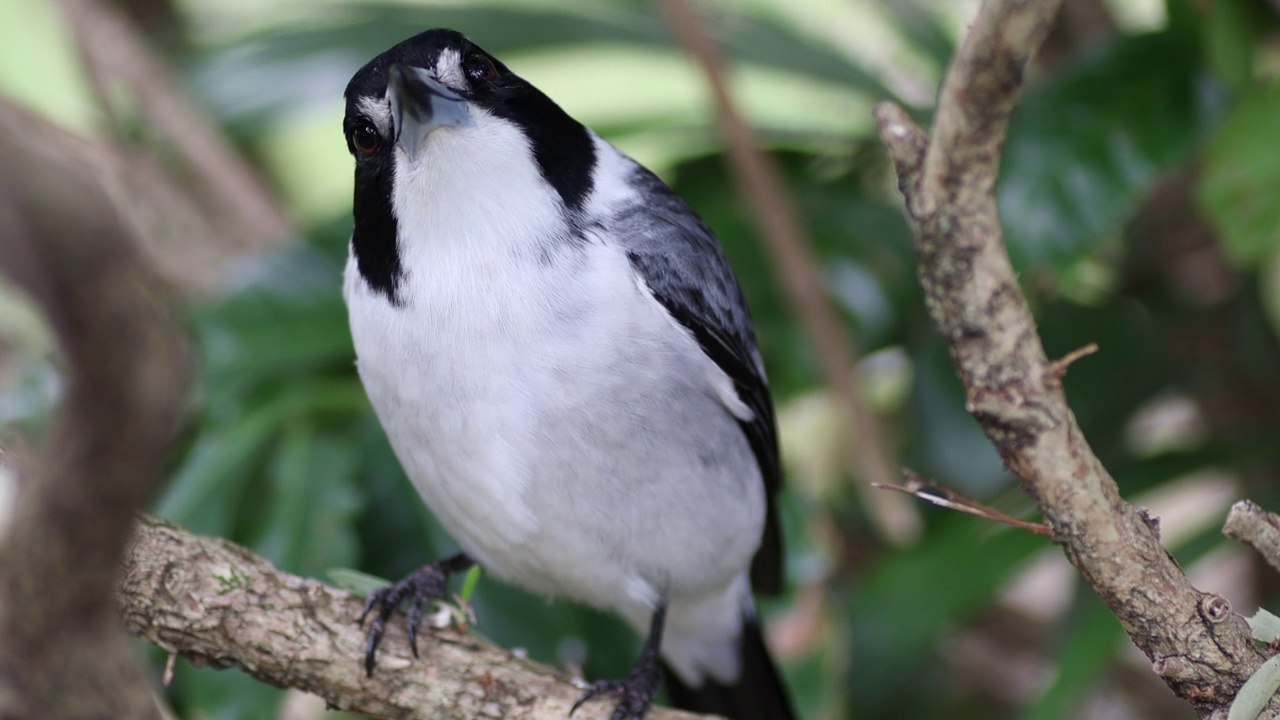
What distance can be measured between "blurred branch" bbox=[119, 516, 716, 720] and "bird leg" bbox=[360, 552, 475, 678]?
0.02 meters

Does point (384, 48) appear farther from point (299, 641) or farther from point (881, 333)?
point (299, 641)

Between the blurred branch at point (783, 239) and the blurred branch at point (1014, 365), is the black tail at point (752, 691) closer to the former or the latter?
the blurred branch at point (783, 239)

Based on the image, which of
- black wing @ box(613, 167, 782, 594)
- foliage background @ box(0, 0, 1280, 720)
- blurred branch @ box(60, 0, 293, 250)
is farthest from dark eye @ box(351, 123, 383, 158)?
blurred branch @ box(60, 0, 293, 250)

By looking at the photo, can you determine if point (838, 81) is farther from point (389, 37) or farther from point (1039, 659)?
point (1039, 659)

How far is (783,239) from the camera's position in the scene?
2.71m

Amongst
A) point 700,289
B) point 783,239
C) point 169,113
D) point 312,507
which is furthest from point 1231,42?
point 169,113

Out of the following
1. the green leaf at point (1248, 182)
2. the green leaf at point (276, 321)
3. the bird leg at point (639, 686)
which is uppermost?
the green leaf at point (1248, 182)

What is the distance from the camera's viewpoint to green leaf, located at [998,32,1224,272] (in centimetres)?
242

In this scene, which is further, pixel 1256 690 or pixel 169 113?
pixel 169 113

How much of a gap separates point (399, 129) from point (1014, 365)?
3.56ft

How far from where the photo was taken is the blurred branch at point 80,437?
86 cm

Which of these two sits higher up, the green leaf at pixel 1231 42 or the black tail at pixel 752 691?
the green leaf at pixel 1231 42

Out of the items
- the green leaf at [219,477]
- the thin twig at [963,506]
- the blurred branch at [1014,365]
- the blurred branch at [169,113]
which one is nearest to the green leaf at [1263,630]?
the blurred branch at [1014,365]

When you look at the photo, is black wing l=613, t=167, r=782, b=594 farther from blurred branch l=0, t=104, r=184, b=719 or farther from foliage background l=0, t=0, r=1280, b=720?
blurred branch l=0, t=104, r=184, b=719
